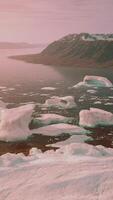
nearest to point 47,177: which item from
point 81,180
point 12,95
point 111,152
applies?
point 81,180

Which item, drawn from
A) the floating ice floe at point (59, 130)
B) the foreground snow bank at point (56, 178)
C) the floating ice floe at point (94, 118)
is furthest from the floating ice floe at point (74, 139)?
the foreground snow bank at point (56, 178)

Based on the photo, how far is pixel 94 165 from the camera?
119ft

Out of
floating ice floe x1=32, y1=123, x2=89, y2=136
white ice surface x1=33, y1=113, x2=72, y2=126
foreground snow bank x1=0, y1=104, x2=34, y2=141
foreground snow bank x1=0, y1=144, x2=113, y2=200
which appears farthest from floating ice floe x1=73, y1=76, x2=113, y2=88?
foreground snow bank x1=0, y1=144, x2=113, y2=200

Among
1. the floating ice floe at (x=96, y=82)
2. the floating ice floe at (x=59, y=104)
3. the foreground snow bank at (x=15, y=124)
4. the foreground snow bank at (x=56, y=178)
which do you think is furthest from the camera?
the floating ice floe at (x=96, y=82)

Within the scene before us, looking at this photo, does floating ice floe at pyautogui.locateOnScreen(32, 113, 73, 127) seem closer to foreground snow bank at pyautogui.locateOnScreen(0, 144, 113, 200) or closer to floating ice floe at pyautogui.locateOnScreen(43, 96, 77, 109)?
floating ice floe at pyautogui.locateOnScreen(43, 96, 77, 109)

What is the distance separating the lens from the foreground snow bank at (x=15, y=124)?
5468 cm

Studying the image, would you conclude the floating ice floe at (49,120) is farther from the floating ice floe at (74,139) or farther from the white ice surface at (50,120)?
the floating ice floe at (74,139)

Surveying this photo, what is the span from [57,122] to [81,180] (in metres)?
31.7

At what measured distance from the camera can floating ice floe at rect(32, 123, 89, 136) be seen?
57.8 meters

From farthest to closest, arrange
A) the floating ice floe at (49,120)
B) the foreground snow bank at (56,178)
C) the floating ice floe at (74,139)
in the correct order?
the floating ice floe at (49,120) < the floating ice floe at (74,139) < the foreground snow bank at (56,178)

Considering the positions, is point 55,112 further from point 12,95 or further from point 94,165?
point 94,165

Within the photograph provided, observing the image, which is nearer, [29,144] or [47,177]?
[47,177]

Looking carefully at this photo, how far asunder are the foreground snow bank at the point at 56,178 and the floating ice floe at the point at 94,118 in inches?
862

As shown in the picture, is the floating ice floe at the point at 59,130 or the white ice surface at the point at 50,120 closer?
the floating ice floe at the point at 59,130
